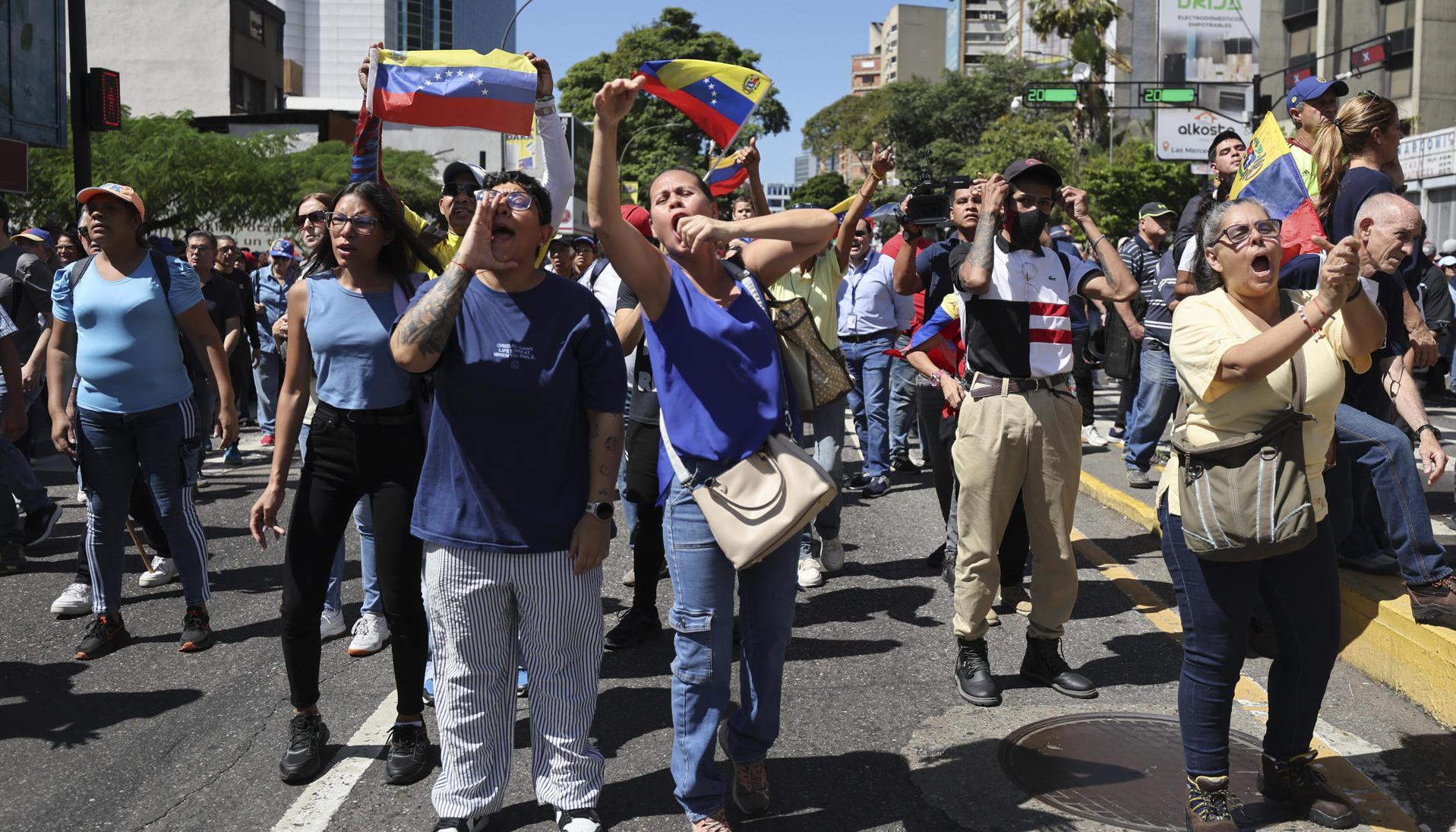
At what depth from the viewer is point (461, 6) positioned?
14625 cm

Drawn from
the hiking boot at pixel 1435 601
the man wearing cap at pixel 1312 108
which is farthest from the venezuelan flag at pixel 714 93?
the hiking boot at pixel 1435 601

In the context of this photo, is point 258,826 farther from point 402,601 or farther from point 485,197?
point 485,197

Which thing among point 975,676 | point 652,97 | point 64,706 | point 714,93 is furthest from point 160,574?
point 652,97

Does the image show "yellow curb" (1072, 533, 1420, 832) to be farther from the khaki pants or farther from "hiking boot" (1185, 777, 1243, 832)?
the khaki pants

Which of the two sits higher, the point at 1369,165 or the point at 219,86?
the point at 219,86

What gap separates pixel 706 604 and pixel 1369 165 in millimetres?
3570

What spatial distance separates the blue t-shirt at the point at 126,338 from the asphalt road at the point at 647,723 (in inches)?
47.7

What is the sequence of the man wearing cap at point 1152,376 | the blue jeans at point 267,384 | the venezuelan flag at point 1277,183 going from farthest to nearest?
the blue jeans at point 267,384 → the man wearing cap at point 1152,376 → the venezuelan flag at point 1277,183

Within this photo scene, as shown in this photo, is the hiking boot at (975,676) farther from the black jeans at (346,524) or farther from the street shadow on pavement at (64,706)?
the street shadow on pavement at (64,706)

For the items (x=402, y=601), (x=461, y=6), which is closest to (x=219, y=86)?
(x=402, y=601)

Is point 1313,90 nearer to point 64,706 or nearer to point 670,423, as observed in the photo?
point 670,423

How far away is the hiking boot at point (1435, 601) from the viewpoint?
4926mm

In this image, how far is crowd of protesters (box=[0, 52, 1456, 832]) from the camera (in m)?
3.63

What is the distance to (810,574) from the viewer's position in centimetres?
699
